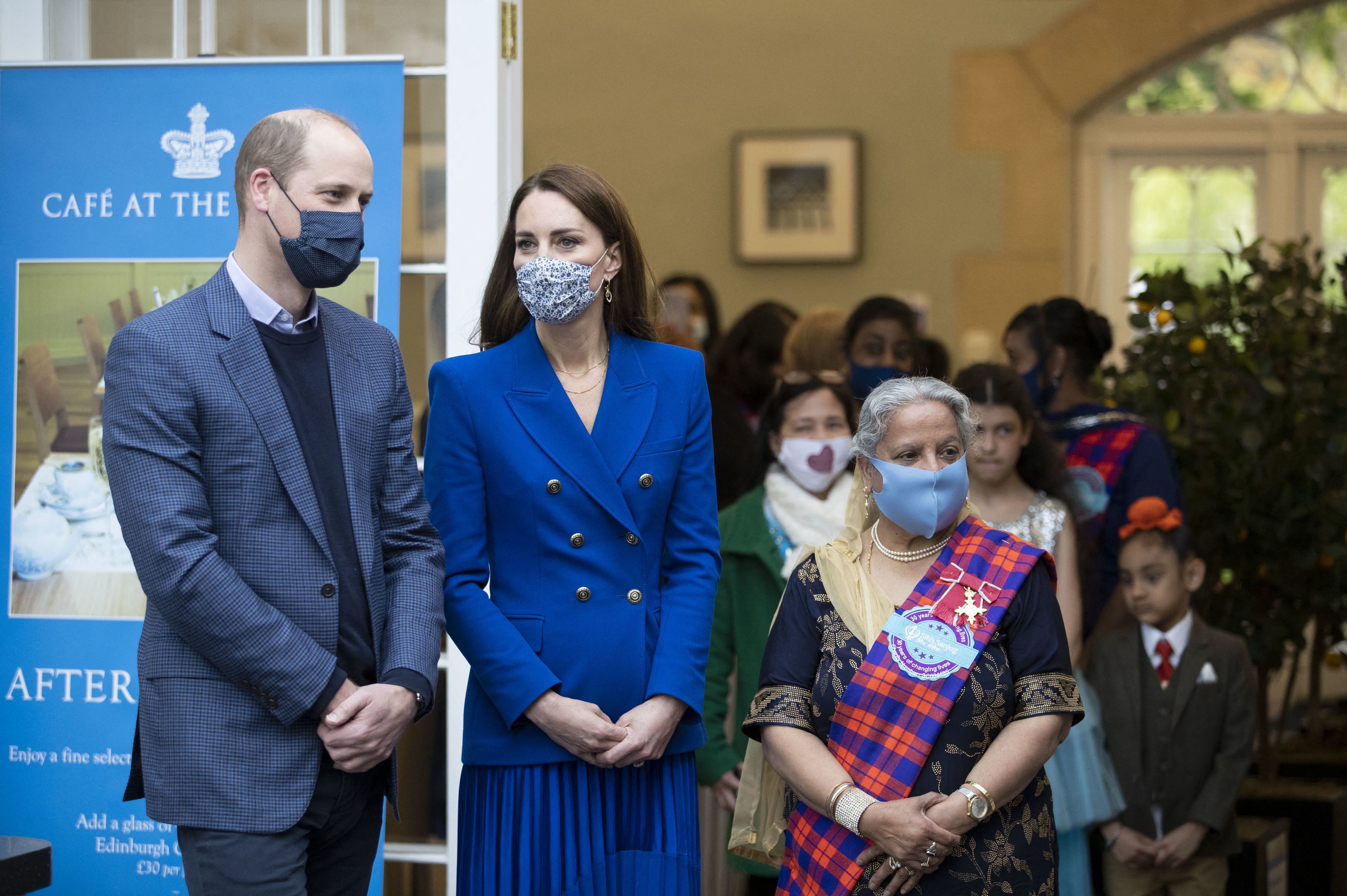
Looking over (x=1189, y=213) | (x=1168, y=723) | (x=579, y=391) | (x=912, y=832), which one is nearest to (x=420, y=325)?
(x=579, y=391)

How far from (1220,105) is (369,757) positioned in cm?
595

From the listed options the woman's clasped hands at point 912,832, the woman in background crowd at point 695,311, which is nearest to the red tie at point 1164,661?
the woman's clasped hands at point 912,832

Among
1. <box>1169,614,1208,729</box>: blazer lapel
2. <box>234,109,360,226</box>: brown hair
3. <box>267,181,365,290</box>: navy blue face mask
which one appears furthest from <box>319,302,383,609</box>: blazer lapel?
<box>1169,614,1208,729</box>: blazer lapel

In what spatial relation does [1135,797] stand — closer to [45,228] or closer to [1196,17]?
[45,228]

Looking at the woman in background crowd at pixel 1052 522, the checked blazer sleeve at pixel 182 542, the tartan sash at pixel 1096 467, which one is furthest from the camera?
the tartan sash at pixel 1096 467

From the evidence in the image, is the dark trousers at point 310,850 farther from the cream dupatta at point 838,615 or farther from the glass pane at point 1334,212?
the glass pane at point 1334,212

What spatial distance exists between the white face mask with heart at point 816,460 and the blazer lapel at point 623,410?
92 cm

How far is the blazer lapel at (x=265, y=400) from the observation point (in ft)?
5.75

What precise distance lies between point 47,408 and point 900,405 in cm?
176

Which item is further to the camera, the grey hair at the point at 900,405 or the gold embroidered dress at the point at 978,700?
the grey hair at the point at 900,405

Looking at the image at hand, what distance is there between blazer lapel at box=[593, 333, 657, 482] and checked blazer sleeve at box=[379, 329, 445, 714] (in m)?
0.29

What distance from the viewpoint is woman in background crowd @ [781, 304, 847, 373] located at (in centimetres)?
397

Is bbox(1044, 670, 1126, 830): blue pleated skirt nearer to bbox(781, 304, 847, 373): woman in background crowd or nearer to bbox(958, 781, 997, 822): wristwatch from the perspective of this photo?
bbox(958, 781, 997, 822): wristwatch

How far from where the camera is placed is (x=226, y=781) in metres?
1.71
